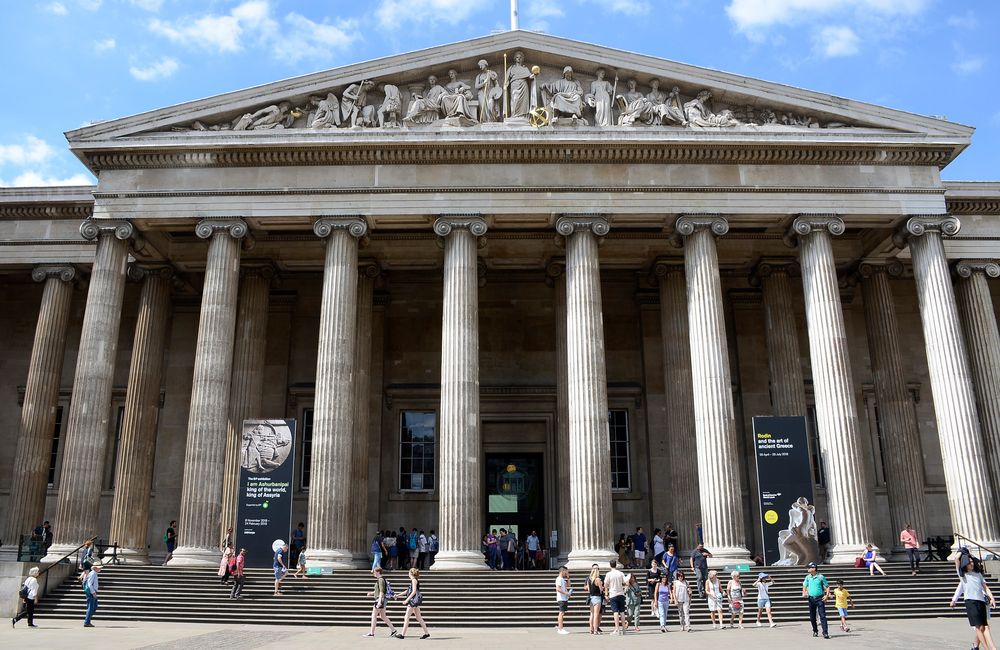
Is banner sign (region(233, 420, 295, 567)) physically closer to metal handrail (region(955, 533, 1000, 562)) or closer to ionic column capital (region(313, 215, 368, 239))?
ionic column capital (region(313, 215, 368, 239))

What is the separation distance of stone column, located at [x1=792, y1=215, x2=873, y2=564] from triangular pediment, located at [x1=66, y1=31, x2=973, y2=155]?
3492 mm

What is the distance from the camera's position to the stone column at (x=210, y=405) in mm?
22625

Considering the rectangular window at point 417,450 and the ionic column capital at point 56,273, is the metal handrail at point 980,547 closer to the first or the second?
the rectangular window at point 417,450

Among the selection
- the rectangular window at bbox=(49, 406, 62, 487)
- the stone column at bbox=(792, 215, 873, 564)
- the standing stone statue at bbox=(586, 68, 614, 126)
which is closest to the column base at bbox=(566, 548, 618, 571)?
the stone column at bbox=(792, 215, 873, 564)

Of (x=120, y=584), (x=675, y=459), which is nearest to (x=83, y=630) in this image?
(x=120, y=584)

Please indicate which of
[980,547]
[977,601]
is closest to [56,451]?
[977,601]

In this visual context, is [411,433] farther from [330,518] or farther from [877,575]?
[877,575]

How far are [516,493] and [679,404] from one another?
7063mm

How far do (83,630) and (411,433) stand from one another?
14718 millimetres

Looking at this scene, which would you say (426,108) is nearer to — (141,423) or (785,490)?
(141,423)

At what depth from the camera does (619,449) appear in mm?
A: 30750

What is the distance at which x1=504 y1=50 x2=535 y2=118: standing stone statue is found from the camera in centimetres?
2538

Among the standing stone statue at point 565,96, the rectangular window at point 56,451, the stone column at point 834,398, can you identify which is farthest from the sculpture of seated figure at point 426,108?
the rectangular window at point 56,451

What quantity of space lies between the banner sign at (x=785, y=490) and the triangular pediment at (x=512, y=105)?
895cm
